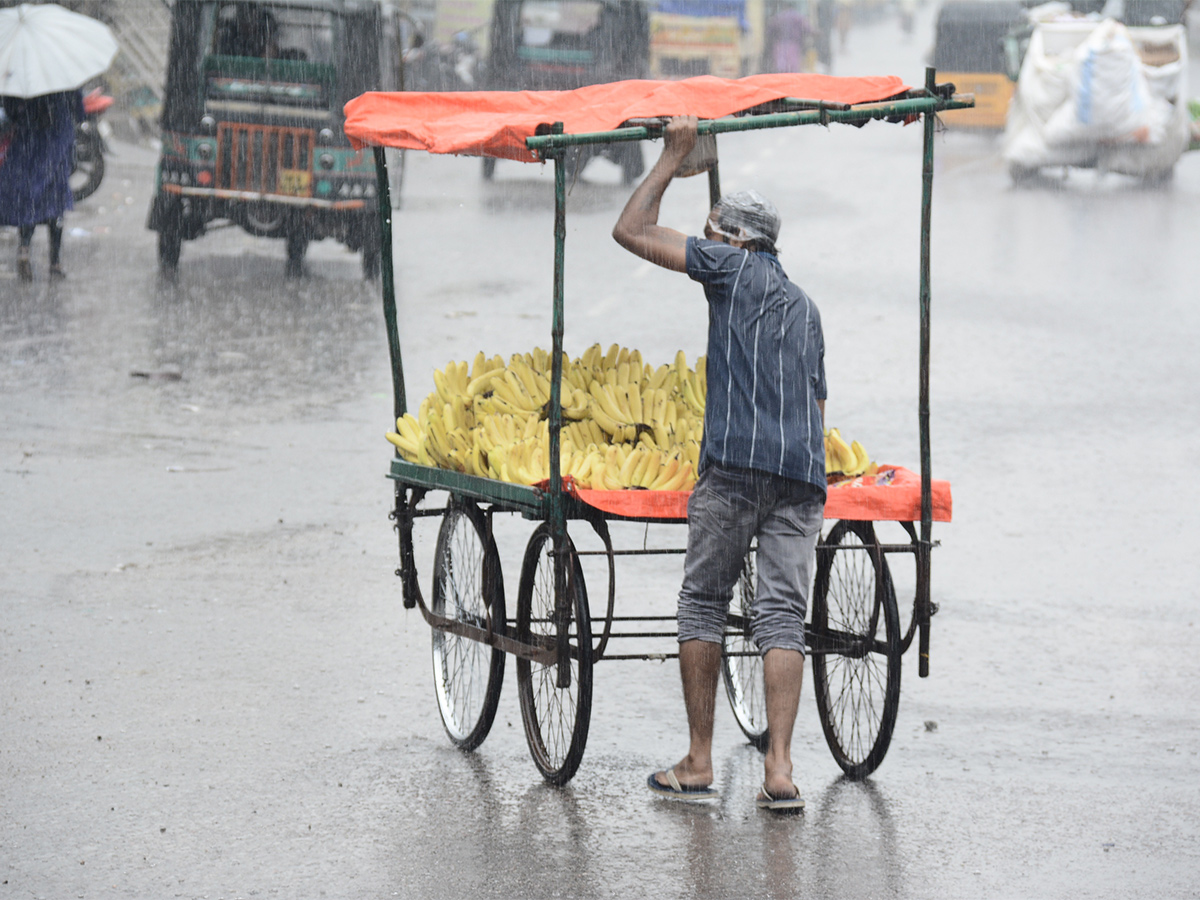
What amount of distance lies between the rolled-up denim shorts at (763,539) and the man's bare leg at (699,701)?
0.04 metres

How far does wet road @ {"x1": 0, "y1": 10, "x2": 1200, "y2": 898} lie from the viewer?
4344 millimetres

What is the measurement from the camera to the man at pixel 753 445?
4438mm

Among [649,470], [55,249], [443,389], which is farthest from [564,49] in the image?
[649,470]

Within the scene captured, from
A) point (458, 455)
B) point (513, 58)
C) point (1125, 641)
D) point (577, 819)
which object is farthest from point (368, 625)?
point (513, 58)

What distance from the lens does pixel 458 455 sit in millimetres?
5074

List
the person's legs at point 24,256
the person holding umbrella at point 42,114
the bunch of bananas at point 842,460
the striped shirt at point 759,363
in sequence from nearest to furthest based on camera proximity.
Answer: the striped shirt at point 759,363 → the bunch of bananas at point 842,460 → the person holding umbrella at point 42,114 → the person's legs at point 24,256

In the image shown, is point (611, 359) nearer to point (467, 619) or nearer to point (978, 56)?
point (467, 619)

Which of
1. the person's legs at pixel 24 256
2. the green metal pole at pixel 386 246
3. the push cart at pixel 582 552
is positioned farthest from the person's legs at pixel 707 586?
the person's legs at pixel 24 256

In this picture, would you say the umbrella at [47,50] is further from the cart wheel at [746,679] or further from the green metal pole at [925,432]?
the green metal pole at [925,432]

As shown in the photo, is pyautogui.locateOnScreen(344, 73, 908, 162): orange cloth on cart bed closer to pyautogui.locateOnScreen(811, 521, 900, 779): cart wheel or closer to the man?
the man

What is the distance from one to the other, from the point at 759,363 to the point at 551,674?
117 centimetres

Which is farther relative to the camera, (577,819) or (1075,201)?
(1075,201)

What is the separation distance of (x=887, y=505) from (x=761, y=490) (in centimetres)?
45

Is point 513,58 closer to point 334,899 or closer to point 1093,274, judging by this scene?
point 1093,274
